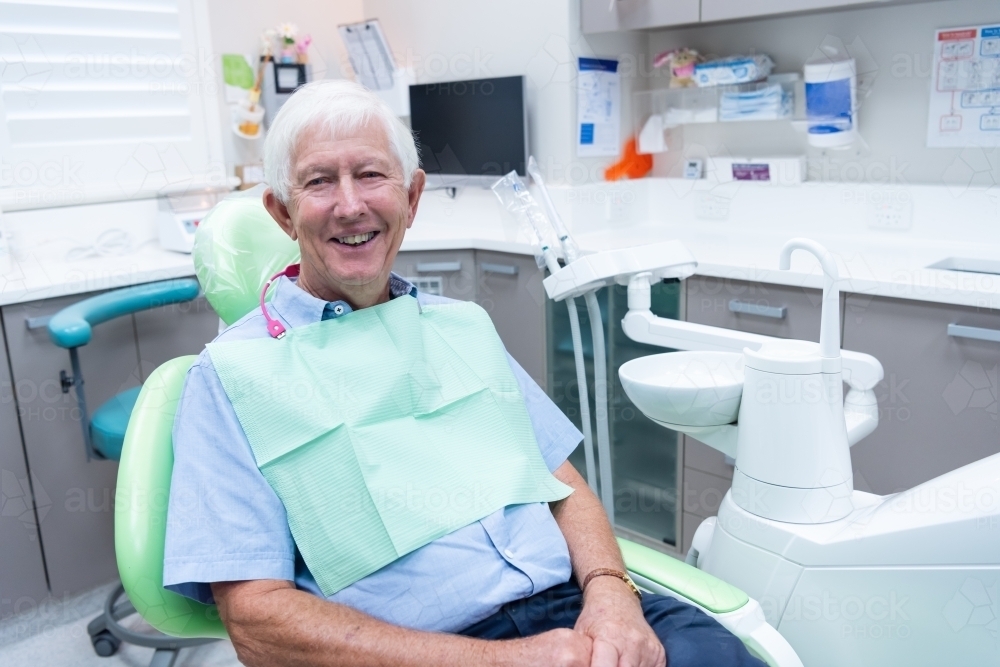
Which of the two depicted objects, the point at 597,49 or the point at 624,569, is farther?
the point at 597,49

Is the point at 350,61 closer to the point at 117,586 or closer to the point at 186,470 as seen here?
the point at 117,586

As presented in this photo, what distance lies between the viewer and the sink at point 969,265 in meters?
2.06

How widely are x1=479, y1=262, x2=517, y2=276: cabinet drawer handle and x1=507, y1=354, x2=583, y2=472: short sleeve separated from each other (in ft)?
3.64

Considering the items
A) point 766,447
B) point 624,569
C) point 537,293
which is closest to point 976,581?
point 766,447

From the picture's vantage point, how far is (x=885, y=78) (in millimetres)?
2312

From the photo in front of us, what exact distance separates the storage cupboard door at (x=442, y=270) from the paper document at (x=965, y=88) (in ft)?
4.48

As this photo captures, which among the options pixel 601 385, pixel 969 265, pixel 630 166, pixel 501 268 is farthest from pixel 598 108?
pixel 601 385

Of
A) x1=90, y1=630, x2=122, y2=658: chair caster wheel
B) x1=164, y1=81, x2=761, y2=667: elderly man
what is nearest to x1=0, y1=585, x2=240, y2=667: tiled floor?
x1=90, y1=630, x2=122, y2=658: chair caster wheel

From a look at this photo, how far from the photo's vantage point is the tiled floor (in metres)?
2.00

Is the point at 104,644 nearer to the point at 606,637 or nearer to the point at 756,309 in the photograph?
the point at 606,637

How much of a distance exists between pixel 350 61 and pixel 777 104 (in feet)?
5.27

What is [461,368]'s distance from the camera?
52.0 inches

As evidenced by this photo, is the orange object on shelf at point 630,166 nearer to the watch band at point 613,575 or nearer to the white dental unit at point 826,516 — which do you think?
the white dental unit at point 826,516

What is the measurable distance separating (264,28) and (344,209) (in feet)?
6.90
